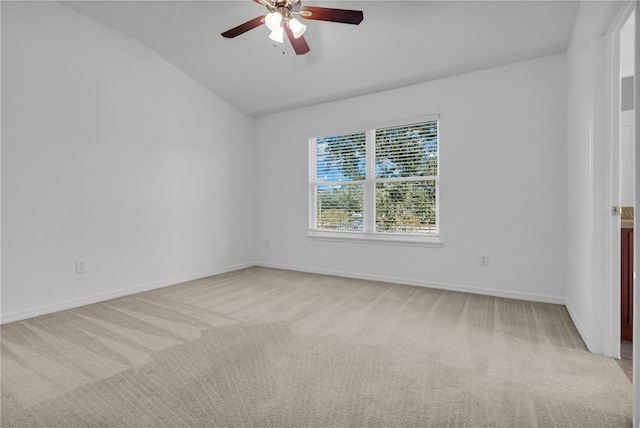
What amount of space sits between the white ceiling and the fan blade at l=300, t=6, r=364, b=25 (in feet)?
1.97

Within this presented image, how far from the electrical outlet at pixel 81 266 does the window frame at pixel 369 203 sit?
269 centimetres

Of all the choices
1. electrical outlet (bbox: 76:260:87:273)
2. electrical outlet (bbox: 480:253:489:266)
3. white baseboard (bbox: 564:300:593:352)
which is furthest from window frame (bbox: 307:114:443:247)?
electrical outlet (bbox: 76:260:87:273)

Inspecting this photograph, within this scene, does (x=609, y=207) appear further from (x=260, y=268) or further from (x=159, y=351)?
(x=260, y=268)

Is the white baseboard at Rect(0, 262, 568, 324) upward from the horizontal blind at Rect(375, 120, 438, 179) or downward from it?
downward

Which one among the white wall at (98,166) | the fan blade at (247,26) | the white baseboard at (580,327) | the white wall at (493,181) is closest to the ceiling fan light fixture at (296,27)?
the fan blade at (247,26)

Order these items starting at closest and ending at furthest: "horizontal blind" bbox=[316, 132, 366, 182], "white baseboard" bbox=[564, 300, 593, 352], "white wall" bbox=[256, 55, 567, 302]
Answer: "white baseboard" bbox=[564, 300, 593, 352] → "white wall" bbox=[256, 55, 567, 302] → "horizontal blind" bbox=[316, 132, 366, 182]

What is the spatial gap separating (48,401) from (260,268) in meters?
3.49

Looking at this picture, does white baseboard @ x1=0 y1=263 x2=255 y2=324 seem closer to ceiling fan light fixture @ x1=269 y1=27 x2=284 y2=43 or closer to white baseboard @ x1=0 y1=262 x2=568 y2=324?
white baseboard @ x1=0 y1=262 x2=568 y2=324

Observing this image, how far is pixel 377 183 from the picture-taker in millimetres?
4191

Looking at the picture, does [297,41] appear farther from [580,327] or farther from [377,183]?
[580,327]

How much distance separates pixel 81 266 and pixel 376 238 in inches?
131

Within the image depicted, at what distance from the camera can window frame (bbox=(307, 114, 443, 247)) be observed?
3.78 metres

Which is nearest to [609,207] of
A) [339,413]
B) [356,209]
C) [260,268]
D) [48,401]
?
[339,413]

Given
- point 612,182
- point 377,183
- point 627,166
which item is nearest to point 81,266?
point 377,183
